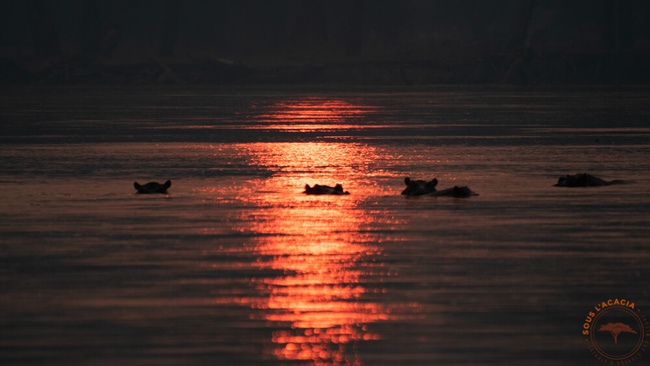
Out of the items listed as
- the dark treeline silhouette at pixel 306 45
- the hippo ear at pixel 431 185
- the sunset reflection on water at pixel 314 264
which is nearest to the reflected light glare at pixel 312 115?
the sunset reflection on water at pixel 314 264

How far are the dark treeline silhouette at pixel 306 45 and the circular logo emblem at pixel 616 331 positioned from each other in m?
93.0

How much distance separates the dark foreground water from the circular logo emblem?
0.37 feet

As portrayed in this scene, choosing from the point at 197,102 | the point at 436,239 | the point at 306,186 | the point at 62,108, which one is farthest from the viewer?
the point at 197,102

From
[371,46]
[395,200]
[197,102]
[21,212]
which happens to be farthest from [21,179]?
[371,46]

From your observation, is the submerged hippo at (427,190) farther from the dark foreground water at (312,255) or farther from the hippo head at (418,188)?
the dark foreground water at (312,255)

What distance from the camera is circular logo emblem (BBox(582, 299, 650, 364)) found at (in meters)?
10.4

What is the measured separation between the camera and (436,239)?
1641 centimetres

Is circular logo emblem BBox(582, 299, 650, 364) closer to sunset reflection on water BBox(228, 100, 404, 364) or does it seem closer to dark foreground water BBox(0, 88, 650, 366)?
dark foreground water BBox(0, 88, 650, 366)

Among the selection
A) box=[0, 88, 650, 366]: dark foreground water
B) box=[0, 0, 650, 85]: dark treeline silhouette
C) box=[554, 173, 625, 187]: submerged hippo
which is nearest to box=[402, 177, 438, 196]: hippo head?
box=[0, 88, 650, 366]: dark foreground water

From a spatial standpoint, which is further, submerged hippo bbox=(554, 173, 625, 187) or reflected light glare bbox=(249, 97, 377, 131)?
reflected light glare bbox=(249, 97, 377, 131)

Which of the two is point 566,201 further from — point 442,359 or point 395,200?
point 442,359

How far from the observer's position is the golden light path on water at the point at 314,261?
10844 millimetres

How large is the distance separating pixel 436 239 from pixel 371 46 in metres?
112

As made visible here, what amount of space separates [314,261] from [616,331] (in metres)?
4.40
